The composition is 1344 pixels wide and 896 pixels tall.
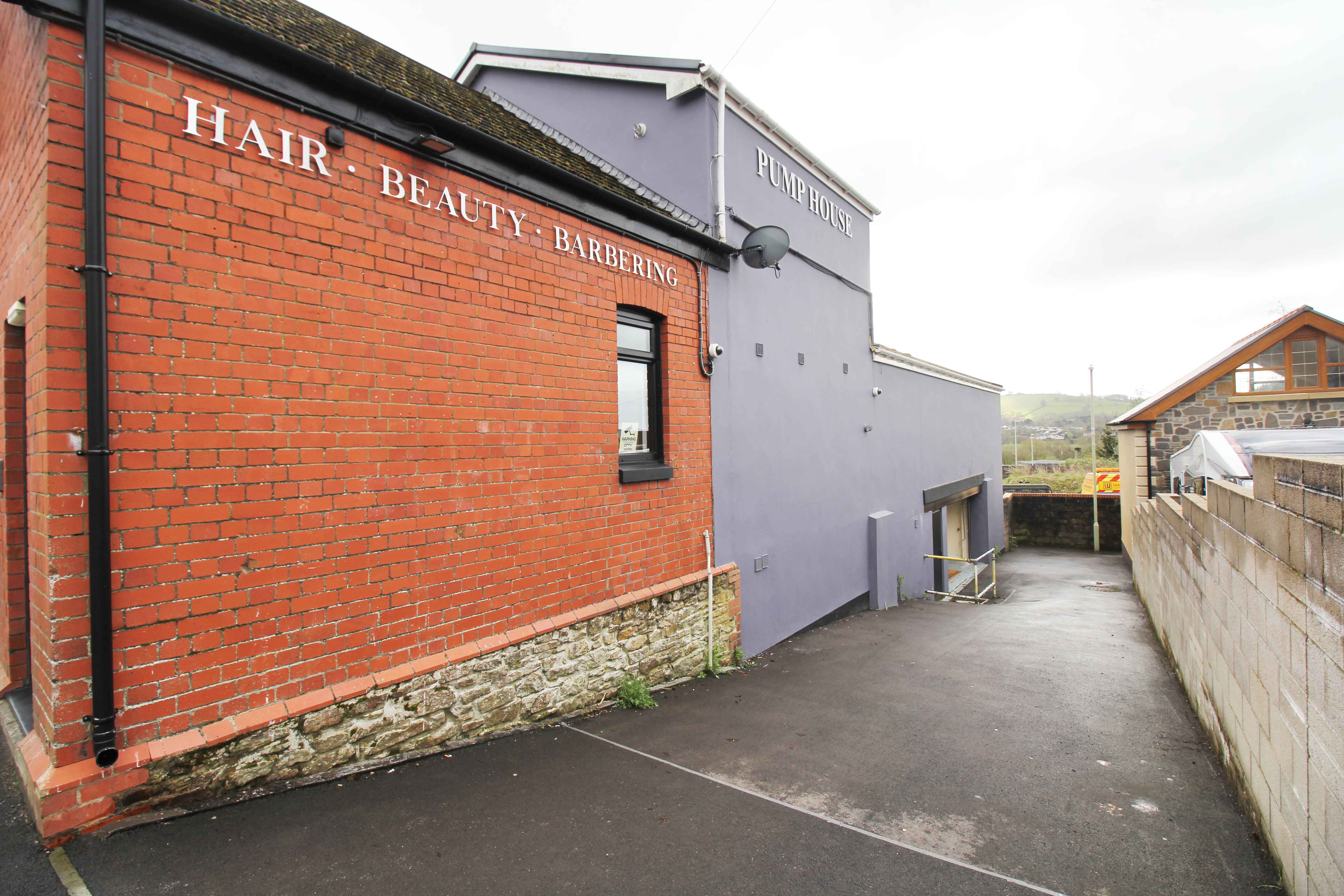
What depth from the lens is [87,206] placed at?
3.02 metres

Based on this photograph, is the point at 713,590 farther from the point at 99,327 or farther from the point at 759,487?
the point at 99,327

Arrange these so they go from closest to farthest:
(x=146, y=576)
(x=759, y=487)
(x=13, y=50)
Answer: (x=146, y=576) < (x=13, y=50) < (x=759, y=487)

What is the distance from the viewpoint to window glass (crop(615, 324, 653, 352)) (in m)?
6.51

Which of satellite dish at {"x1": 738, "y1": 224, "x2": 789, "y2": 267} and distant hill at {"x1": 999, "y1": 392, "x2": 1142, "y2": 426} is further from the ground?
distant hill at {"x1": 999, "y1": 392, "x2": 1142, "y2": 426}

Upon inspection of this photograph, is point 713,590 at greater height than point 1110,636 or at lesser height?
greater

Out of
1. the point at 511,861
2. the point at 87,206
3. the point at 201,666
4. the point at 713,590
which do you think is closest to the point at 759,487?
the point at 713,590

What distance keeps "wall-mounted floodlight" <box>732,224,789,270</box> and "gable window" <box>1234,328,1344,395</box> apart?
1411 cm

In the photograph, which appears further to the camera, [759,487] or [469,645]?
[759,487]

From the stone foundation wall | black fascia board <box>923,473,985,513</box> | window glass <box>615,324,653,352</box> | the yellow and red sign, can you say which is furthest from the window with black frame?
the yellow and red sign

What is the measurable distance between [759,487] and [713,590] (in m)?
1.71

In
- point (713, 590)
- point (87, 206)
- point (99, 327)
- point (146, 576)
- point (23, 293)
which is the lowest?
point (713, 590)

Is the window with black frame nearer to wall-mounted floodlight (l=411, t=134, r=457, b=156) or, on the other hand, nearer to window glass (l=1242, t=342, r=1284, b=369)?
wall-mounted floodlight (l=411, t=134, r=457, b=156)

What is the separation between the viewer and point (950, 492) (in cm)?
1702

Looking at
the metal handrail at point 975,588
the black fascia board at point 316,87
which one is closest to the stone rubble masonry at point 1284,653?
the black fascia board at point 316,87
